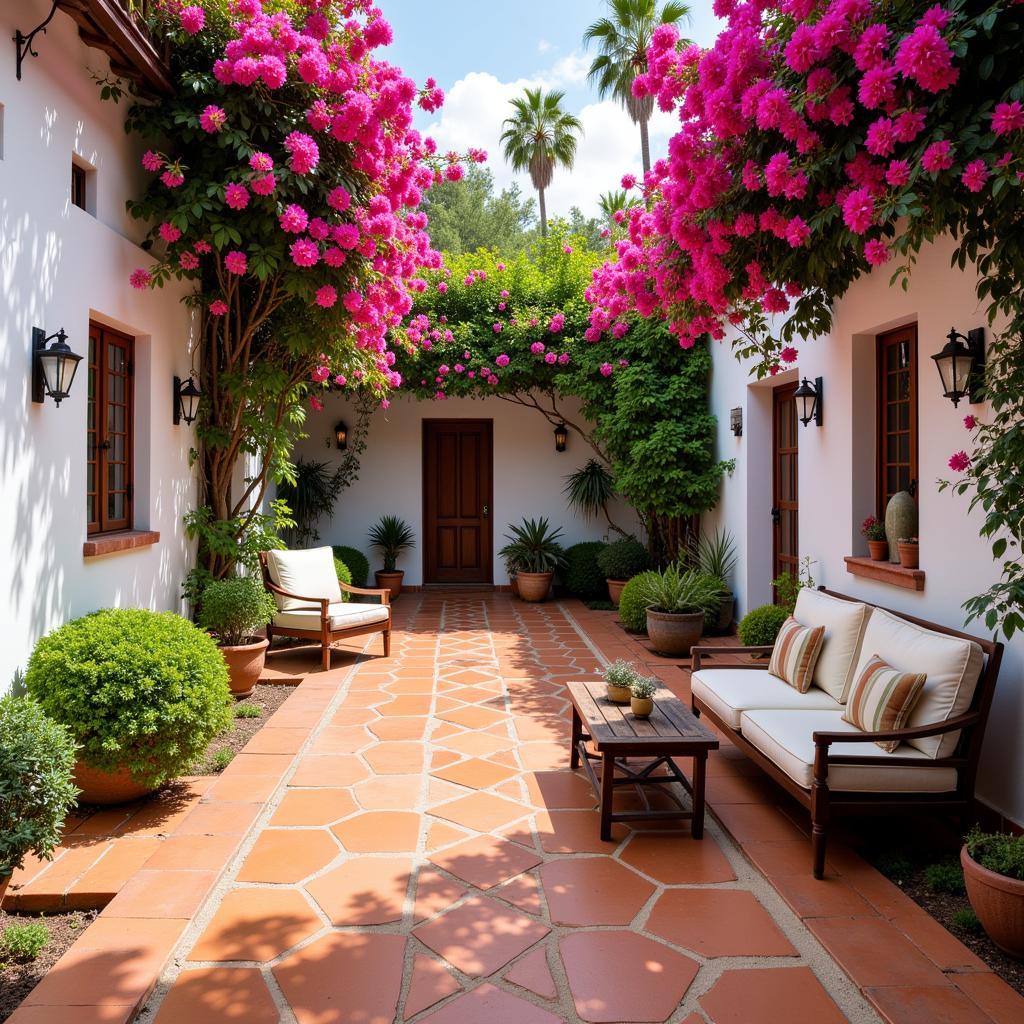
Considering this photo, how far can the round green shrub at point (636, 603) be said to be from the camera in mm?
8086

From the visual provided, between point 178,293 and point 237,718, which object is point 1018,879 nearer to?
→ point 237,718

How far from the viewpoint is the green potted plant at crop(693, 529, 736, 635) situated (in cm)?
805

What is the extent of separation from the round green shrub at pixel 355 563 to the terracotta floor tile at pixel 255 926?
24.2 ft

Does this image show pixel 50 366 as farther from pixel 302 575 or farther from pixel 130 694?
pixel 302 575

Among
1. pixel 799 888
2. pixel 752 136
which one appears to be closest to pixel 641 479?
pixel 752 136

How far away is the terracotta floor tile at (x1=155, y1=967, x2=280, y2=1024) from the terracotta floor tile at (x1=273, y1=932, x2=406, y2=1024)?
72 mm

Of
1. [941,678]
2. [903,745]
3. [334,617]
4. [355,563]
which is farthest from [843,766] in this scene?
[355,563]

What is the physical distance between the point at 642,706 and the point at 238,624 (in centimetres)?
323

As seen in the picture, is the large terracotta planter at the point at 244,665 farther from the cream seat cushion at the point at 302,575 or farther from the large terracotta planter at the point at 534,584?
the large terracotta planter at the point at 534,584

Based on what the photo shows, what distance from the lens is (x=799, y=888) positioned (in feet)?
9.89

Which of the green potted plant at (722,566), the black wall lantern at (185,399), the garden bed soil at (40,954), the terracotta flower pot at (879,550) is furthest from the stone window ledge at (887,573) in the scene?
the black wall lantern at (185,399)

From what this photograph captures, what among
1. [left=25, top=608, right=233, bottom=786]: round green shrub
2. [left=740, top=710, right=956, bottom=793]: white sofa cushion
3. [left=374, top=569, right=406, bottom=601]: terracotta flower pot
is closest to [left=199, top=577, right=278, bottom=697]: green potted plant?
[left=25, top=608, right=233, bottom=786]: round green shrub

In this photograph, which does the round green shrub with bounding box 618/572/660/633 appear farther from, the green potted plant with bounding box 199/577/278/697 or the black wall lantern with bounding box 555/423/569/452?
the green potted plant with bounding box 199/577/278/697

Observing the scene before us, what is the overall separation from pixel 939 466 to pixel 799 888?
2.24m
